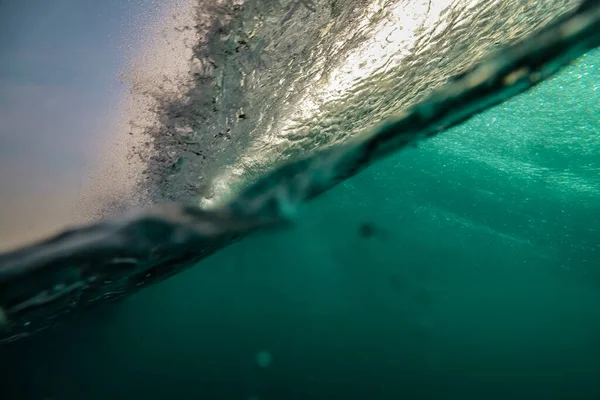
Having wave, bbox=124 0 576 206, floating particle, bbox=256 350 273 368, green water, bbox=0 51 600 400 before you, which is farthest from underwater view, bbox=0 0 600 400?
floating particle, bbox=256 350 273 368

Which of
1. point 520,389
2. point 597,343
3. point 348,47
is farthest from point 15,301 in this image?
point 597,343

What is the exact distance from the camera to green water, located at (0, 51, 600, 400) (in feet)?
32.0

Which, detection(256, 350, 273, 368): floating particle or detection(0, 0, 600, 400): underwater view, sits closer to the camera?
detection(0, 0, 600, 400): underwater view

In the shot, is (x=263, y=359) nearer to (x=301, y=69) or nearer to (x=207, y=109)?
(x=207, y=109)

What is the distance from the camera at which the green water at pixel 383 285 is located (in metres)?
9.76

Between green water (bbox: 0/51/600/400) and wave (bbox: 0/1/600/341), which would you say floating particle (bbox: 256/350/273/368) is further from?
wave (bbox: 0/1/600/341)

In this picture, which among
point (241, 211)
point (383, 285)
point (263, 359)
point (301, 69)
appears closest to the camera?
point (301, 69)

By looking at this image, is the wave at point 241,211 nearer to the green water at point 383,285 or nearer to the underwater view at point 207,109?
the underwater view at point 207,109

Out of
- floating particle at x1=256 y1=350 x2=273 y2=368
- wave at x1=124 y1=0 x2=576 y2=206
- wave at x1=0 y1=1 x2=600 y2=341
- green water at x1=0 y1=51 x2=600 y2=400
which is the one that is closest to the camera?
wave at x1=124 y1=0 x2=576 y2=206

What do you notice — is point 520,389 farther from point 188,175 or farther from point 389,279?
point 188,175

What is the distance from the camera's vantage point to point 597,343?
41.2m

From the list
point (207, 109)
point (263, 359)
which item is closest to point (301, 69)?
point (207, 109)

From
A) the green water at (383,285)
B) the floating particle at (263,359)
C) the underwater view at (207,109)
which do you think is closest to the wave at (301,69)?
the underwater view at (207,109)

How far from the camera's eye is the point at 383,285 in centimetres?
2642
